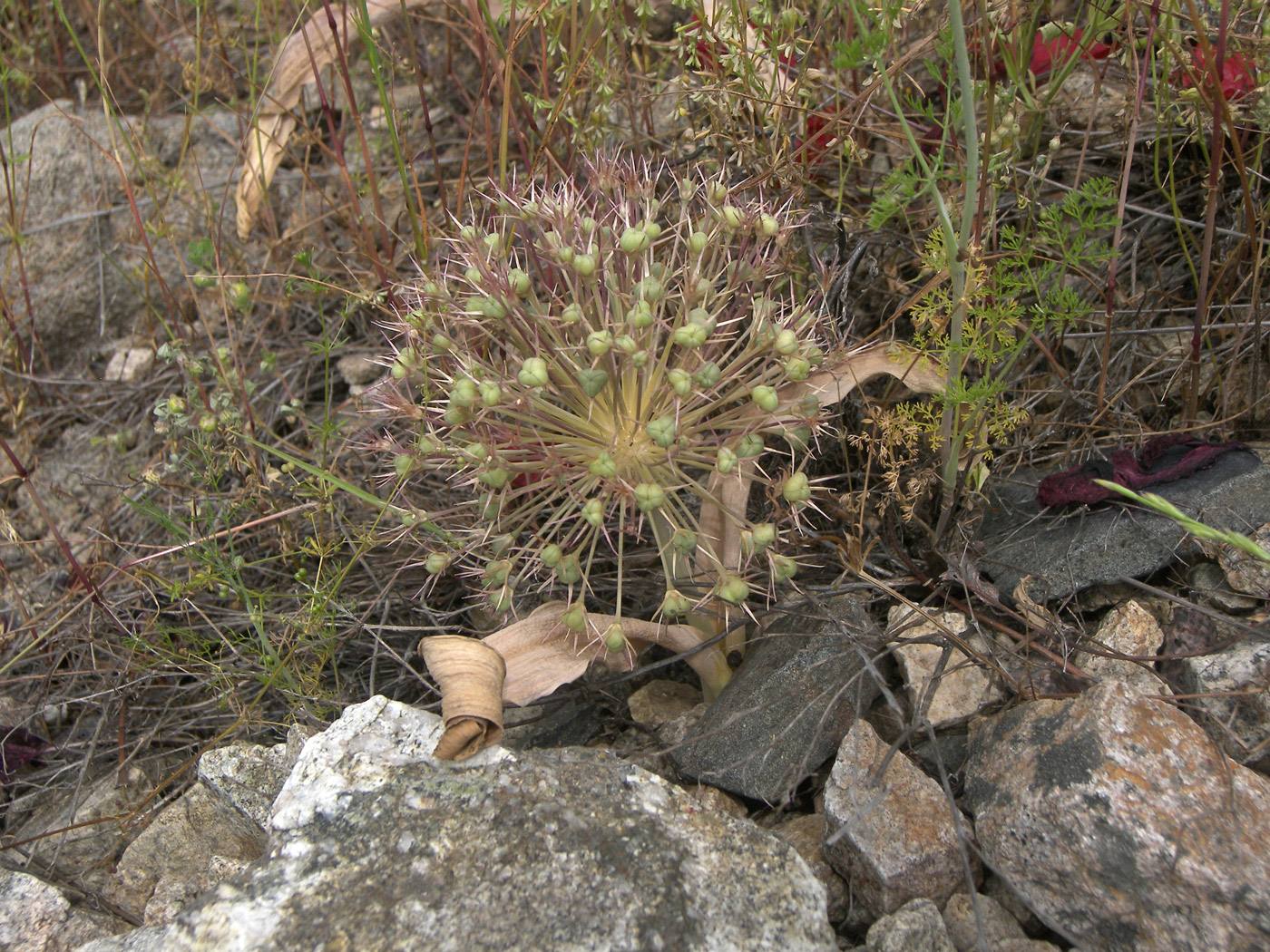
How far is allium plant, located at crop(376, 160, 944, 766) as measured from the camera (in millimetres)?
2021

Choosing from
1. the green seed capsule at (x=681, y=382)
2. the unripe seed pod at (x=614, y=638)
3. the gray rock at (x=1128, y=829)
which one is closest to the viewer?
the gray rock at (x=1128, y=829)

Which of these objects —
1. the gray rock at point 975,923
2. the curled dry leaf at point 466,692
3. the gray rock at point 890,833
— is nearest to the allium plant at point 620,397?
the curled dry leaf at point 466,692

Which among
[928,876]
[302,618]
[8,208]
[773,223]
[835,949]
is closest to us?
[835,949]

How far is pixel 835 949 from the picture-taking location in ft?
5.47

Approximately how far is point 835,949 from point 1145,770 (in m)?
0.69

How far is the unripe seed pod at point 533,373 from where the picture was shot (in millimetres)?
1935

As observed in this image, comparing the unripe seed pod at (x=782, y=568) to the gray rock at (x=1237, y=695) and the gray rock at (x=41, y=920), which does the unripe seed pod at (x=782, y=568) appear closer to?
the gray rock at (x=1237, y=695)

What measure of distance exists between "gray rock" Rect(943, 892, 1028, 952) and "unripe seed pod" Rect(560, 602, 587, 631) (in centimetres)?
95

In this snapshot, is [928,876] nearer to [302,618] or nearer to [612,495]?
[612,495]

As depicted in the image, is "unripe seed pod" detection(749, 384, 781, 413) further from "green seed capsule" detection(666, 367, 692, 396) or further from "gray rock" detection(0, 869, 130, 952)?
"gray rock" detection(0, 869, 130, 952)

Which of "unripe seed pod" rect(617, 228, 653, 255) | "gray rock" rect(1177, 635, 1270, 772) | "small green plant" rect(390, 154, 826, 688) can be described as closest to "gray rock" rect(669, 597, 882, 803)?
"small green plant" rect(390, 154, 826, 688)

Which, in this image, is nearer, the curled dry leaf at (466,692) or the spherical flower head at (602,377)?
the curled dry leaf at (466,692)

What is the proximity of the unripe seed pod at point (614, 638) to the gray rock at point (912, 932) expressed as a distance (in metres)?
0.76

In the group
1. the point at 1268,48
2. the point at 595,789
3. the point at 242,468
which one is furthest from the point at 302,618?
the point at 1268,48
